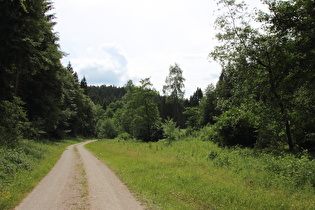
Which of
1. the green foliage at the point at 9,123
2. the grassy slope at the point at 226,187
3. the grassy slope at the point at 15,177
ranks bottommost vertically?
the grassy slope at the point at 226,187

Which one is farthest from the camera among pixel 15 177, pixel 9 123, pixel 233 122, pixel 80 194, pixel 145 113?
pixel 145 113

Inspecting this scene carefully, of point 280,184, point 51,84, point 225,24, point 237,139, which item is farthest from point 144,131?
point 280,184

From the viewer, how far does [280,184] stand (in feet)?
27.6

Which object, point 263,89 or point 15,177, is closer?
point 15,177

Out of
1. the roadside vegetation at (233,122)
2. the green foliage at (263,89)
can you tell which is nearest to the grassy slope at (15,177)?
the roadside vegetation at (233,122)

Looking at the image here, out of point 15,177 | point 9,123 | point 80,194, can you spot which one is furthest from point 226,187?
point 9,123

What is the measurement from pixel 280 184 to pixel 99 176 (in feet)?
27.2

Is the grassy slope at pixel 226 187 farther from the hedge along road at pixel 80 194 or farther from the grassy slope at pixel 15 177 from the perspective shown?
the grassy slope at pixel 15 177

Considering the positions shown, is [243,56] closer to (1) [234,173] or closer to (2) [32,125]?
(1) [234,173]

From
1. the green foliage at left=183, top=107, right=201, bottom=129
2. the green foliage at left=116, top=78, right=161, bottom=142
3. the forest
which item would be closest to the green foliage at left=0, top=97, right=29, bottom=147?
the forest

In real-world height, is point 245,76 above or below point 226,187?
above

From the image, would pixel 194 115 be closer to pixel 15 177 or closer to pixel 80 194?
pixel 15 177

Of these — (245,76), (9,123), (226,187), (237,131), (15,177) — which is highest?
(245,76)

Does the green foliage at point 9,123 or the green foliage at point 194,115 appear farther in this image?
the green foliage at point 194,115
